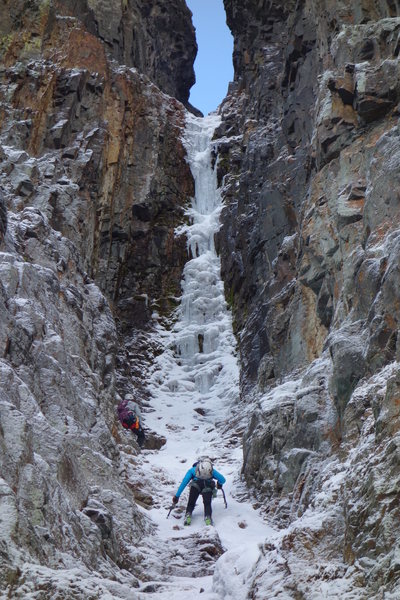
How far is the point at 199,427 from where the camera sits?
2233cm

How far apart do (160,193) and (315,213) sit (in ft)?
57.8

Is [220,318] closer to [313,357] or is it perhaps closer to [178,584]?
[313,357]

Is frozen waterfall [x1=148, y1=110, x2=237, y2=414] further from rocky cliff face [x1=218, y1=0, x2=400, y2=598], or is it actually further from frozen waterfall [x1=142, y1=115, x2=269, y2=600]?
rocky cliff face [x1=218, y1=0, x2=400, y2=598]

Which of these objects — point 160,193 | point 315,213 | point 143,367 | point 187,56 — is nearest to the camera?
point 315,213

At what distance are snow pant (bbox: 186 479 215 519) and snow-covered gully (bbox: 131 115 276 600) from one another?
0.26 metres

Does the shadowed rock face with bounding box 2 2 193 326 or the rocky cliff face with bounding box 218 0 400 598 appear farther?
the shadowed rock face with bounding box 2 2 193 326

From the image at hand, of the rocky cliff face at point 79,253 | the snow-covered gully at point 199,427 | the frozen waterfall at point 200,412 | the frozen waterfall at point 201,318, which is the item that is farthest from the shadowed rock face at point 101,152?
the snow-covered gully at point 199,427

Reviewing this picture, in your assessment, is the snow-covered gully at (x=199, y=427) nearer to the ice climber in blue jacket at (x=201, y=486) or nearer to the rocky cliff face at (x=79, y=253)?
the ice climber in blue jacket at (x=201, y=486)

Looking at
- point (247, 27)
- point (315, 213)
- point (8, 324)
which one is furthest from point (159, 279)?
point (8, 324)

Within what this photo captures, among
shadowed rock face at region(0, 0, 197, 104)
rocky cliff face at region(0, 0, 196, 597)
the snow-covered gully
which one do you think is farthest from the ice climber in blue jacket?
shadowed rock face at region(0, 0, 197, 104)

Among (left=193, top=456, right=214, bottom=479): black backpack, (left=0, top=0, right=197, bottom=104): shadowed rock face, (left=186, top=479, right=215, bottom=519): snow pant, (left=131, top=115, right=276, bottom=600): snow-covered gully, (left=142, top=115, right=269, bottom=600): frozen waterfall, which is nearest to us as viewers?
(left=131, top=115, right=276, bottom=600): snow-covered gully

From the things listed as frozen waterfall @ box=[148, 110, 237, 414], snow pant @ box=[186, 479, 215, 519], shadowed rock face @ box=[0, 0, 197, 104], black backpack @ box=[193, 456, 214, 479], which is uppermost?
shadowed rock face @ box=[0, 0, 197, 104]

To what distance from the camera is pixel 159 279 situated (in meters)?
31.5

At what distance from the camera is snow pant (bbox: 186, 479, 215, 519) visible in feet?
37.8
